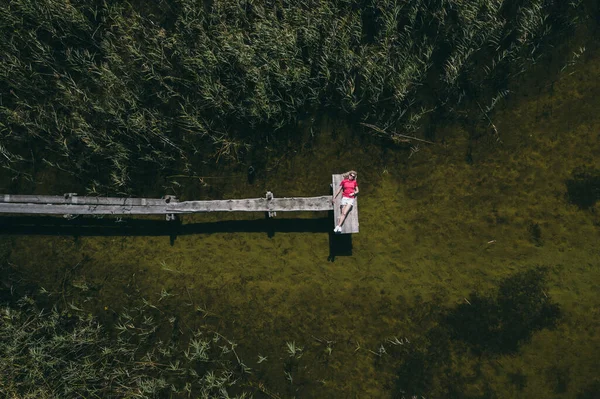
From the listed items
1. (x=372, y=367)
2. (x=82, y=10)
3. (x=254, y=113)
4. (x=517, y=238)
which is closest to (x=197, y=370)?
(x=372, y=367)

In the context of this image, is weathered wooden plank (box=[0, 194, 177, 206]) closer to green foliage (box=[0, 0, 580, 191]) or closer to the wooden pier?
the wooden pier

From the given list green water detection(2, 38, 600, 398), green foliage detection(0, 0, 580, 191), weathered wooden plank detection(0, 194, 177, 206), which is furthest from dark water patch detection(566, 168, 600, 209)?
weathered wooden plank detection(0, 194, 177, 206)

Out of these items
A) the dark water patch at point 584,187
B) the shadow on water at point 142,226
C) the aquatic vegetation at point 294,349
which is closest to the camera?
the dark water patch at point 584,187

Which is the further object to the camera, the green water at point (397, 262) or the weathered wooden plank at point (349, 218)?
the green water at point (397, 262)

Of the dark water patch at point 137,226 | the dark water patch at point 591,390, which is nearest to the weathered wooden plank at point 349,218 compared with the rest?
the dark water patch at point 137,226

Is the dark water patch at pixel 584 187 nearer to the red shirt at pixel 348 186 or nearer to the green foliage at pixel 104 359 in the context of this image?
the red shirt at pixel 348 186

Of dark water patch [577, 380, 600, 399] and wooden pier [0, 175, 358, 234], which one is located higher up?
wooden pier [0, 175, 358, 234]

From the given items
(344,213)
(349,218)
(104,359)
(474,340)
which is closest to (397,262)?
(349,218)
